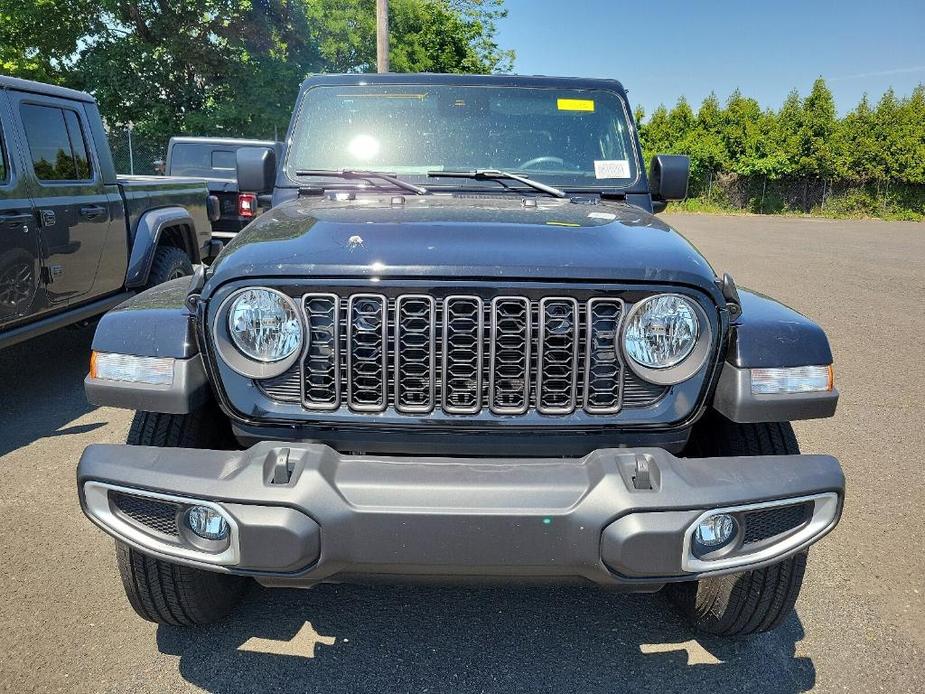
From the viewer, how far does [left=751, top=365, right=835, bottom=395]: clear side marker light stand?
2198 mm

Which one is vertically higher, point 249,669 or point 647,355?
point 647,355

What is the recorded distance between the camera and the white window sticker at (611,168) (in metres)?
3.45

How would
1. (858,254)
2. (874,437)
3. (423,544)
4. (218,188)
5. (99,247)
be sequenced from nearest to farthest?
(423,544) → (874,437) → (99,247) → (218,188) → (858,254)

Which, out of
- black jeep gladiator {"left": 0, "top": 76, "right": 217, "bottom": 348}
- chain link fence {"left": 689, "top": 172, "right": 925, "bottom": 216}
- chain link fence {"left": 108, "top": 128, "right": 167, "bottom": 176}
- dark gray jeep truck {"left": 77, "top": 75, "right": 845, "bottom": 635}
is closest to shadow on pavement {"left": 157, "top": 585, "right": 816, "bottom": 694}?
dark gray jeep truck {"left": 77, "top": 75, "right": 845, "bottom": 635}

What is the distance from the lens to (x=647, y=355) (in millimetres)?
2143

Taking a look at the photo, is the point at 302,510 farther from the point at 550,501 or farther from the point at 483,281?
the point at 483,281

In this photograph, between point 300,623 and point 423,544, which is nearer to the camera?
point 423,544

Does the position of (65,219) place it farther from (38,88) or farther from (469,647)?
(469,647)

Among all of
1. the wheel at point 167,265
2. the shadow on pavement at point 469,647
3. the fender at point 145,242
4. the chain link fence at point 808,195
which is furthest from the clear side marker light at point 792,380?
the chain link fence at point 808,195

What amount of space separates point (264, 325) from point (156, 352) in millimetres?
355

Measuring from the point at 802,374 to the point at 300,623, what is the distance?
73.7 inches

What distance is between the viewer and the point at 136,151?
71.5 feet

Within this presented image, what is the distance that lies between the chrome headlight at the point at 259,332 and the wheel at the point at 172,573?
40 centimetres

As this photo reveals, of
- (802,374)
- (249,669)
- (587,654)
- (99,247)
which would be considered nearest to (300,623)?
(249,669)
